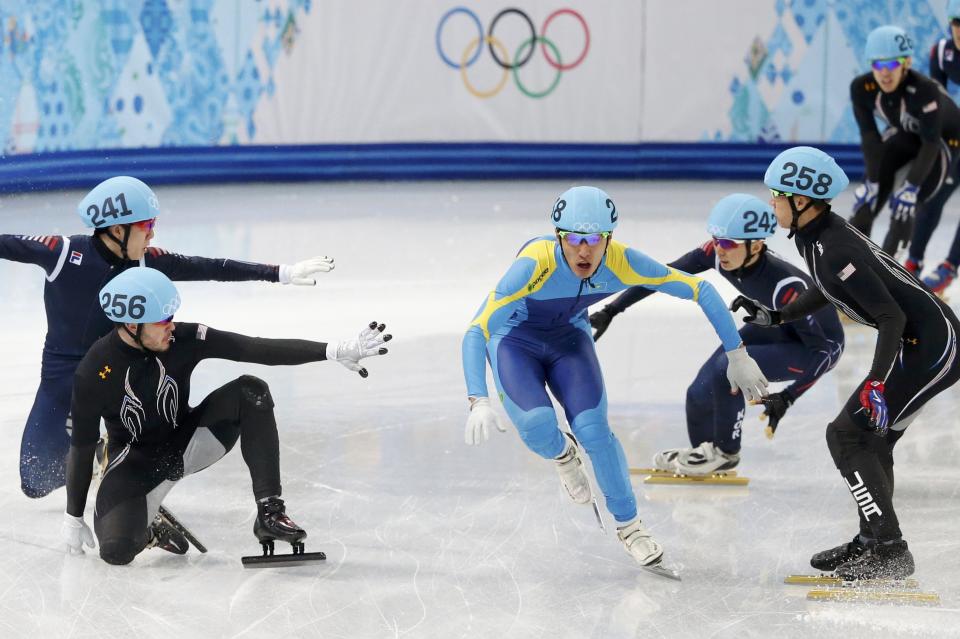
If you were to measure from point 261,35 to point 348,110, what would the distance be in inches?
48.0

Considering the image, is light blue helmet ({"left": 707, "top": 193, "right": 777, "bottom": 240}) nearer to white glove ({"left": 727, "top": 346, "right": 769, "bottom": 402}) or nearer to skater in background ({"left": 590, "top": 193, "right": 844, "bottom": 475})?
skater in background ({"left": 590, "top": 193, "right": 844, "bottom": 475})

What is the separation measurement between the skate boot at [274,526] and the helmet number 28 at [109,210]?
130 centimetres

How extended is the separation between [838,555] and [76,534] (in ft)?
9.37

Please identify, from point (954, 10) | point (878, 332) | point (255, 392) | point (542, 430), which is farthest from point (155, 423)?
point (954, 10)

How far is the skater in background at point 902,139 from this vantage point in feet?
28.3

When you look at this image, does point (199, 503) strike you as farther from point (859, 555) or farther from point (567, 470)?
point (859, 555)

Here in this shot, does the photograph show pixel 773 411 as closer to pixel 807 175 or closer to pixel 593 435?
pixel 593 435

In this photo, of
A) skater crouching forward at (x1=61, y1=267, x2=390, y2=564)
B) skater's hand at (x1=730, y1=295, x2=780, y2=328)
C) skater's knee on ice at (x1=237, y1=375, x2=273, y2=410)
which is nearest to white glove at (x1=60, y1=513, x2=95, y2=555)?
skater crouching forward at (x1=61, y1=267, x2=390, y2=564)

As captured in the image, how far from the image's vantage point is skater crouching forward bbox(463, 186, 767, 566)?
194 inches

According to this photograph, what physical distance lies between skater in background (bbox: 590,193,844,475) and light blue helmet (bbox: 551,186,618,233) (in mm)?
919

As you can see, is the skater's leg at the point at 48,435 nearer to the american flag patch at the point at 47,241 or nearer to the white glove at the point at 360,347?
the american flag patch at the point at 47,241

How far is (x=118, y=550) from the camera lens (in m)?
Result: 4.84

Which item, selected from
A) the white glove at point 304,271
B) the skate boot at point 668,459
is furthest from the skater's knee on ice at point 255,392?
the skate boot at point 668,459

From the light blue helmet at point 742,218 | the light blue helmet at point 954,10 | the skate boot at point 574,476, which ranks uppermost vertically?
the light blue helmet at point 954,10
